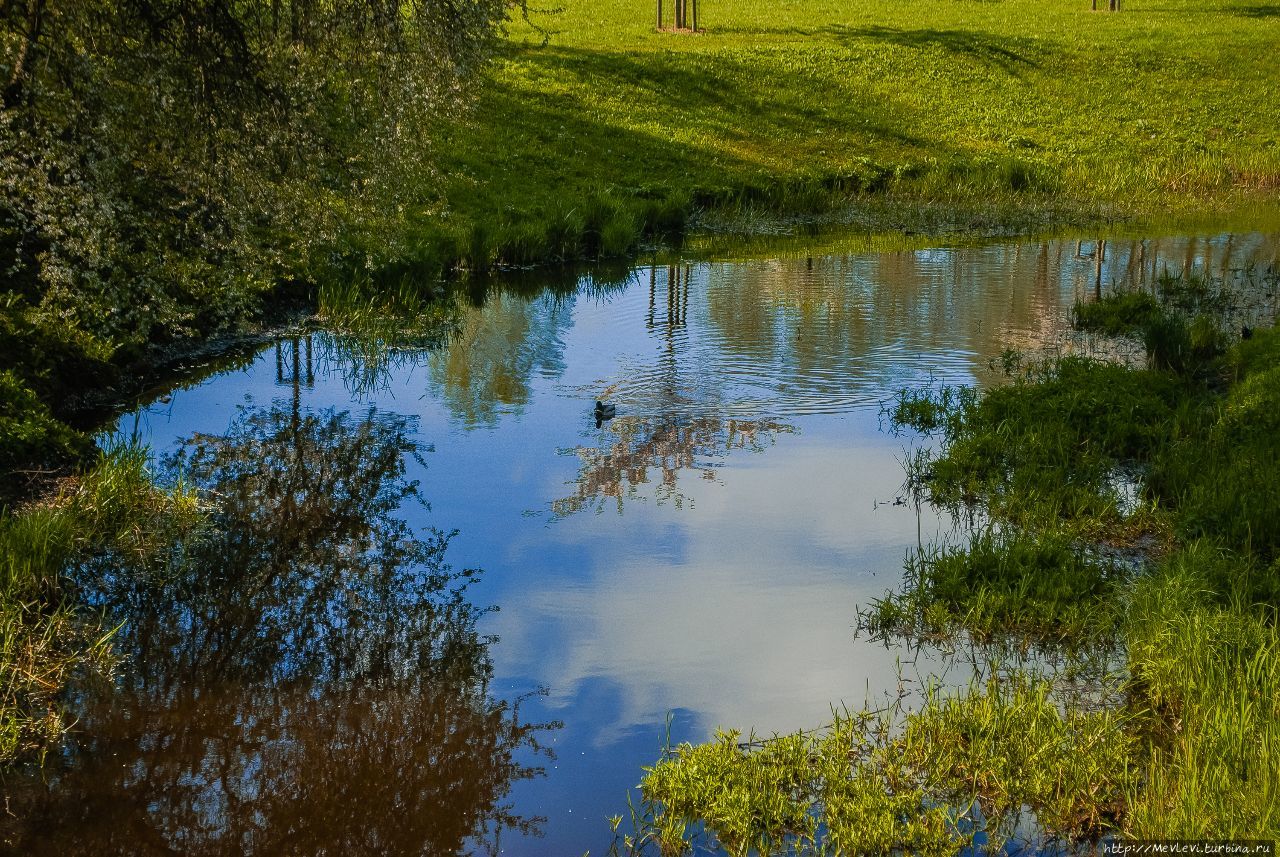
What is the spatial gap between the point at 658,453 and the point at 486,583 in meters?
3.35

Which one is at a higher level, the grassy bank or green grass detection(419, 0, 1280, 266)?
green grass detection(419, 0, 1280, 266)

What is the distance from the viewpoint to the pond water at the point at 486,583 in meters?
6.38

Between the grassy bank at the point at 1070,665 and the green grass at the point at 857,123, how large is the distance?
521 inches

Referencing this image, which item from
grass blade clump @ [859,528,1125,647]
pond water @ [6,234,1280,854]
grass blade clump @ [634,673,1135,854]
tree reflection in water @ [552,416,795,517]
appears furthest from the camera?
tree reflection in water @ [552,416,795,517]

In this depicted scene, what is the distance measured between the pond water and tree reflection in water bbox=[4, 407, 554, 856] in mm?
19

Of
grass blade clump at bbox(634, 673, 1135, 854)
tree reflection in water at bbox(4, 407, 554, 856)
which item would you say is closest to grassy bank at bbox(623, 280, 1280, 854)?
grass blade clump at bbox(634, 673, 1135, 854)

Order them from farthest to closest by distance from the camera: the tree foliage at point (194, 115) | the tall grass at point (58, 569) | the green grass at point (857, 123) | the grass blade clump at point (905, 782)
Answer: the green grass at point (857, 123) < the tree foliage at point (194, 115) < the tall grass at point (58, 569) < the grass blade clump at point (905, 782)

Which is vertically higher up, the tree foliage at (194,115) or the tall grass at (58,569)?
the tree foliage at (194,115)

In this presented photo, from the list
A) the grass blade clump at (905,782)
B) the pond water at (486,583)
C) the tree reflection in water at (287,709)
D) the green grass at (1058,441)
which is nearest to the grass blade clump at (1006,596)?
the pond water at (486,583)

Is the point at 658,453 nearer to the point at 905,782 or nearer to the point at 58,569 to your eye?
the point at 58,569

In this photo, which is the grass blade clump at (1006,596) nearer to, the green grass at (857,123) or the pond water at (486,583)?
the pond water at (486,583)

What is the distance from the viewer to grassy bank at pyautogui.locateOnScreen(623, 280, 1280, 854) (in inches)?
231

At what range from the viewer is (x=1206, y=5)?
5191 centimetres

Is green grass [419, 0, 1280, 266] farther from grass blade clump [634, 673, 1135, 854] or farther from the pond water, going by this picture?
grass blade clump [634, 673, 1135, 854]
